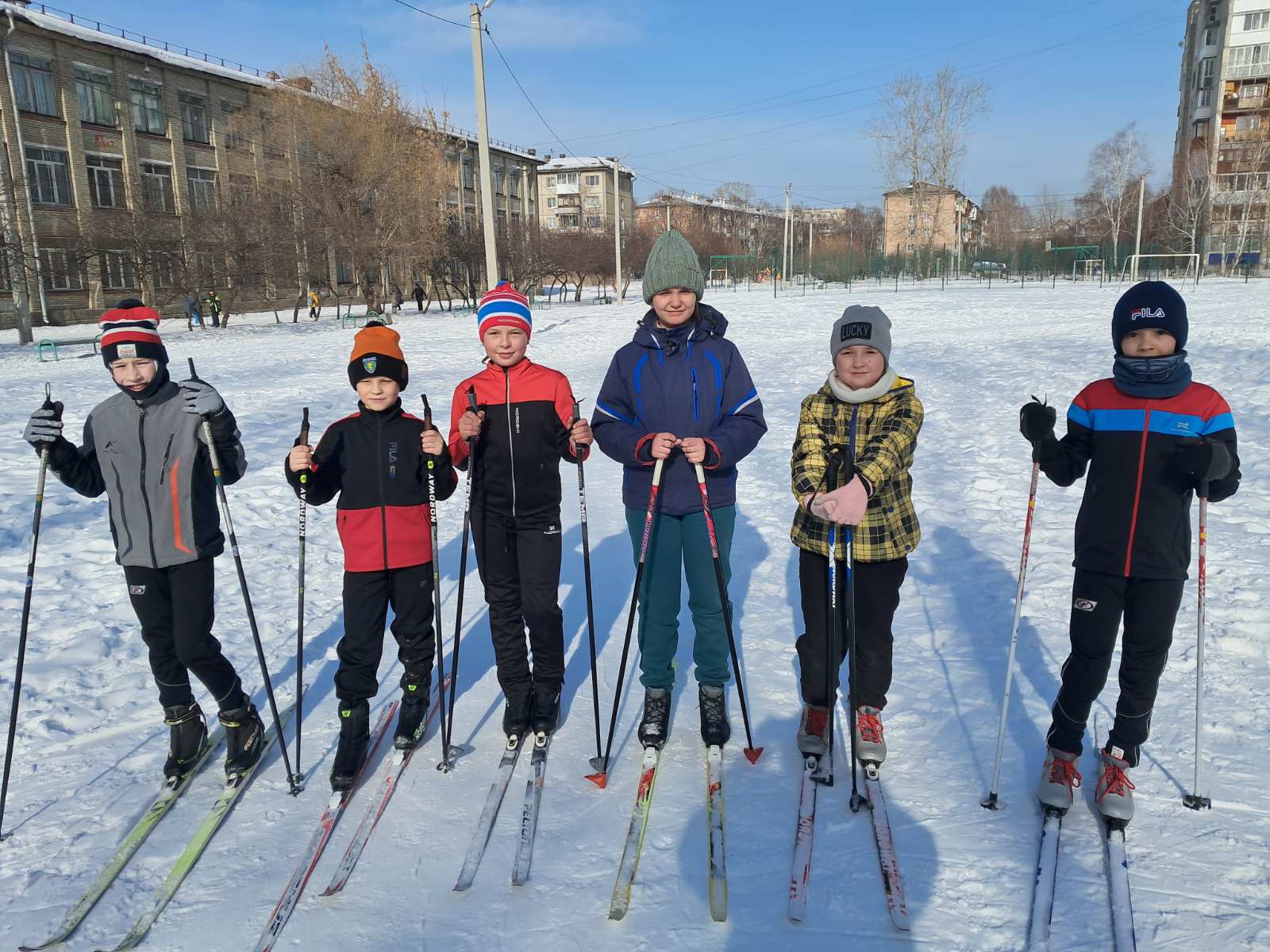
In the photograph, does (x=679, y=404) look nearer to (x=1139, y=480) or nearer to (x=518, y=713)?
(x=518, y=713)

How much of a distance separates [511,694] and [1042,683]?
2.55 m

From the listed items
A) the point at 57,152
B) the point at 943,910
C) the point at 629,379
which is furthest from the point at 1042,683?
the point at 57,152

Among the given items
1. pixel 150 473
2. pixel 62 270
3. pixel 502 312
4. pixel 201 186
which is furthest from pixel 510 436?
pixel 201 186

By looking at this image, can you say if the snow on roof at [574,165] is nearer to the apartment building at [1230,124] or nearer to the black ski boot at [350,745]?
the apartment building at [1230,124]

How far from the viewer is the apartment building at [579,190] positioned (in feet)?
275

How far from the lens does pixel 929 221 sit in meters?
79.1

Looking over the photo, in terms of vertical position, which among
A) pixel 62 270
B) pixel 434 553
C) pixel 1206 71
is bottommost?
pixel 434 553

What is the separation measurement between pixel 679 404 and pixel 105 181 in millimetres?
40794

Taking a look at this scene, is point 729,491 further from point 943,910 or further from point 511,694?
point 943,910

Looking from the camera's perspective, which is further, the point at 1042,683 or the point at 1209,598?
the point at 1209,598

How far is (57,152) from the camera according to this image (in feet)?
105

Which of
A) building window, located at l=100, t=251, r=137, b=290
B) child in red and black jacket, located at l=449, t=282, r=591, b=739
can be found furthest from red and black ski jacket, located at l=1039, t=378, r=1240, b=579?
building window, located at l=100, t=251, r=137, b=290

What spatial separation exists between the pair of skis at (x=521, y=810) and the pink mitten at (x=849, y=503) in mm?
1598

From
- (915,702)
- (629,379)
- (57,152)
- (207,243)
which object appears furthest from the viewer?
(57,152)
